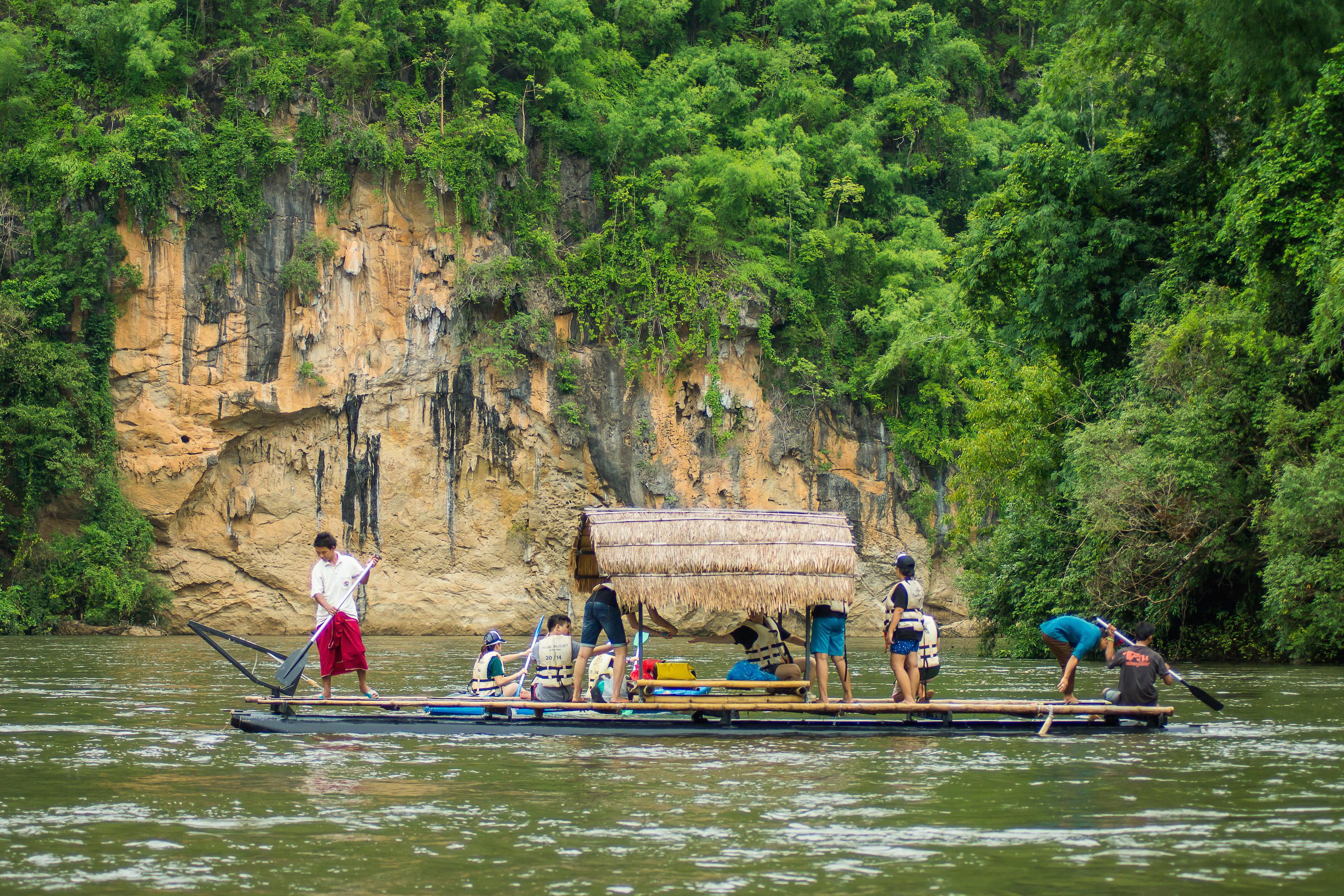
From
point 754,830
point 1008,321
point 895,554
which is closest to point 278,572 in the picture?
point 895,554

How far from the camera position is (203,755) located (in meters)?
10.3

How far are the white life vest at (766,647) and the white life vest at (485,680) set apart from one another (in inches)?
102

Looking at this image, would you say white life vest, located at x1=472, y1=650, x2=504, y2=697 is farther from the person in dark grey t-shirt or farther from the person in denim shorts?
the person in dark grey t-shirt

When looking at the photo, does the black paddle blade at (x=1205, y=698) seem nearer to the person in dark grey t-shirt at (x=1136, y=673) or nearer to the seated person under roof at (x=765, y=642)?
the person in dark grey t-shirt at (x=1136, y=673)

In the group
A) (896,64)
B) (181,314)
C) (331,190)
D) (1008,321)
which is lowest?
(1008,321)

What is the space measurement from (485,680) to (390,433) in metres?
25.2

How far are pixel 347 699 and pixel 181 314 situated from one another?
2704 centimetres

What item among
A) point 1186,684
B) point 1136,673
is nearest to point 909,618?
point 1136,673

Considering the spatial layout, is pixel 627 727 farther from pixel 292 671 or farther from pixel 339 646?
pixel 292 671

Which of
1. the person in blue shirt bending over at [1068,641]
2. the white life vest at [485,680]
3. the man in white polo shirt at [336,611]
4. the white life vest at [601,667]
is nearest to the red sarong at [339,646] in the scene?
the man in white polo shirt at [336,611]

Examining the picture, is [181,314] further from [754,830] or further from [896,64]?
[754,830]

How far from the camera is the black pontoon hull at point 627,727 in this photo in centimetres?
1170

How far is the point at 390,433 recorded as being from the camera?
37438 mm

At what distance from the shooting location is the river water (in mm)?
6215
